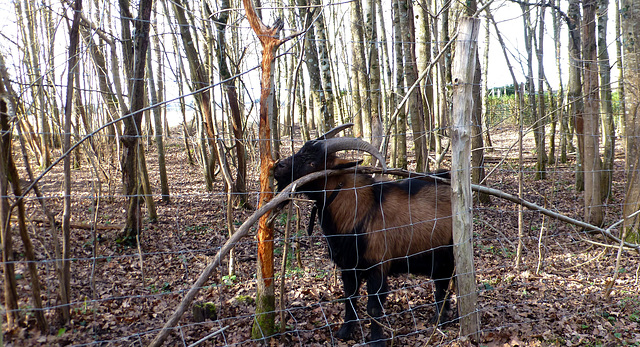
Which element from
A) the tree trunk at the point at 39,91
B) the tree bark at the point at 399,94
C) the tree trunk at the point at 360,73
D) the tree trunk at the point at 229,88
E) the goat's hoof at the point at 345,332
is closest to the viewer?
the tree trunk at the point at 39,91

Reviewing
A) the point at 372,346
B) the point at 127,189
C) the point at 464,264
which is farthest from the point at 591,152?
the point at 127,189

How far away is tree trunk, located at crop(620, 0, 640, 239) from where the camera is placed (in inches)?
249

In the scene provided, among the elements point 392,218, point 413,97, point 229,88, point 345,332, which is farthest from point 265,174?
point 413,97

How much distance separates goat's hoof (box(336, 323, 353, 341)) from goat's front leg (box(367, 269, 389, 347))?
27 centimetres

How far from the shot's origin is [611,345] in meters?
4.23

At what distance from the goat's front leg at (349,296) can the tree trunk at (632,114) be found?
14.5 ft

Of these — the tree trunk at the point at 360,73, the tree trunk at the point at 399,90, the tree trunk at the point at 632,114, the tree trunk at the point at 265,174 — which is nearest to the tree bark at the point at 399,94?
the tree trunk at the point at 399,90

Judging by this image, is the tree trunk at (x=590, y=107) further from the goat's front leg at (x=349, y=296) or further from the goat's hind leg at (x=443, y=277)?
the goat's front leg at (x=349, y=296)

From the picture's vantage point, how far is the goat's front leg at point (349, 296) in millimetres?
4695

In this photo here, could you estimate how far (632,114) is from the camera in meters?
6.45

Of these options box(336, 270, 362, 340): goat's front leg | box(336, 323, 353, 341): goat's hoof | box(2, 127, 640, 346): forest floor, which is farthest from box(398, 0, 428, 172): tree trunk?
box(336, 323, 353, 341): goat's hoof

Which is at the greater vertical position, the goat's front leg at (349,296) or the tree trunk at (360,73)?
the tree trunk at (360,73)

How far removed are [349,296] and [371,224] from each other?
0.87 metres

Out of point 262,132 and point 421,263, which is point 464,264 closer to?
point 421,263
